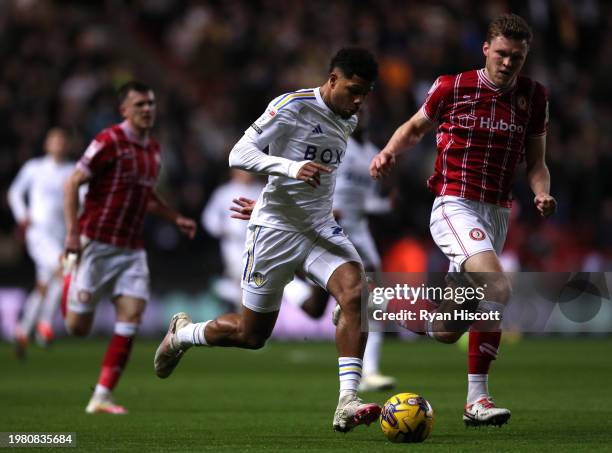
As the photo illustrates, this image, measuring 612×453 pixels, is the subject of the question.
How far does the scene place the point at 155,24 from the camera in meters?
23.0

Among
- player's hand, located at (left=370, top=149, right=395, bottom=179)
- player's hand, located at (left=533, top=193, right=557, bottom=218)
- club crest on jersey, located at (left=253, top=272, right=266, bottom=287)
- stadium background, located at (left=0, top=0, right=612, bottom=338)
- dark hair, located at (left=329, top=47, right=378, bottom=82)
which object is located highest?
stadium background, located at (left=0, top=0, right=612, bottom=338)

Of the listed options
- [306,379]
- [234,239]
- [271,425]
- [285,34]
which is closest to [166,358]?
[271,425]

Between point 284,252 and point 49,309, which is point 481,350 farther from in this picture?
point 49,309

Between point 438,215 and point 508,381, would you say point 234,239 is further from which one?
point 438,215

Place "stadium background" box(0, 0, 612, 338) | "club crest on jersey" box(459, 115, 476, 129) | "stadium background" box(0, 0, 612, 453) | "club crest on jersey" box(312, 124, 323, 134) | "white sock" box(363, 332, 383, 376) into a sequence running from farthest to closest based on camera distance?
"stadium background" box(0, 0, 612, 338) < "stadium background" box(0, 0, 612, 453) < "white sock" box(363, 332, 383, 376) < "club crest on jersey" box(459, 115, 476, 129) < "club crest on jersey" box(312, 124, 323, 134)

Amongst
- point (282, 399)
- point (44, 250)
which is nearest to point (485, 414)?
point (282, 399)

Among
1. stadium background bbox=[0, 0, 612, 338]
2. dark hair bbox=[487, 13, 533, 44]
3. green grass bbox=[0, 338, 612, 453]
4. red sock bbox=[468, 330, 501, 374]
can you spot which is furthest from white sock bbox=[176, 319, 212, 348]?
stadium background bbox=[0, 0, 612, 338]

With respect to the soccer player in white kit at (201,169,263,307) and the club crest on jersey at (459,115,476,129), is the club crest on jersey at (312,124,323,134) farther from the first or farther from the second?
the soccer player in white kit at (201,169,263,307)

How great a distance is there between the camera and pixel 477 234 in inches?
288

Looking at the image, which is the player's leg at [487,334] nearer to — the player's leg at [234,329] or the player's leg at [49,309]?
the player's leg at [234,329]

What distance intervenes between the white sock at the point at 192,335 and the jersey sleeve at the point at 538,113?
240cm

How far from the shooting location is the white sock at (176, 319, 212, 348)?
786cm

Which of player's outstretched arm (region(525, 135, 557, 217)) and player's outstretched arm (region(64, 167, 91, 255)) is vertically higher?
player's outstretched arm (region(525, 135, 557, 217))

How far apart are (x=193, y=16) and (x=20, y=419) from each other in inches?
579
